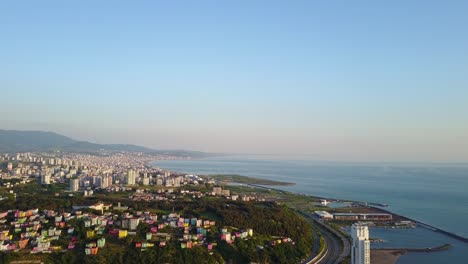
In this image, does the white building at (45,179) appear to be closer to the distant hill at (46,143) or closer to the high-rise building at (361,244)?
the high-rise building at (361,244)

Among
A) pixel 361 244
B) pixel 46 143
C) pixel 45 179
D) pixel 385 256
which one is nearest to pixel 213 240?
pixel 361 244

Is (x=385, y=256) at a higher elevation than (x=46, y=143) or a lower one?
lower

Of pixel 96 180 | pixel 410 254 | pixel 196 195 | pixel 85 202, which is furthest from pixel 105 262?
pixel 96 180

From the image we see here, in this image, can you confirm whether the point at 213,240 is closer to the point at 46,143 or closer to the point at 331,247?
the point at 331,247

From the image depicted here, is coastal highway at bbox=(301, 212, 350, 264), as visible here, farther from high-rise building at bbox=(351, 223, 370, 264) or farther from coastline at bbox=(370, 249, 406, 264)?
high-rise building at bbox=(351, 223, 370, 264)

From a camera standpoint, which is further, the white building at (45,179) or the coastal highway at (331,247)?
the white building at (45,179)

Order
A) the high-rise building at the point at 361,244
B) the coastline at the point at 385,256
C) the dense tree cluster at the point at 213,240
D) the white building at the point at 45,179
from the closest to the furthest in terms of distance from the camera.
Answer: the high-rise building at the point at 361,244, the dense tree cluster at the point at 213,240, the coastline at the point at 385,256, the white building at the point at 45,179

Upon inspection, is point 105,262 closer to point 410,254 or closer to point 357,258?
point 357,258

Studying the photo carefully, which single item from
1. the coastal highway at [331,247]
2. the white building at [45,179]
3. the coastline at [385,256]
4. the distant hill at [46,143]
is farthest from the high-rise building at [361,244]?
the distant hill at [46,143]
